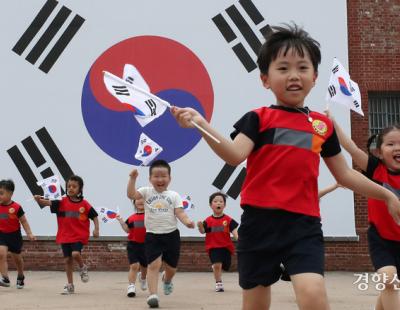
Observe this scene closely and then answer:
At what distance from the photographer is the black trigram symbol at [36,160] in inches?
563

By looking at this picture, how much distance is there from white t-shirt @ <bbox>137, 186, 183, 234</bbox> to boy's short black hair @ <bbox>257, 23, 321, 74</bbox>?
4.84 meters

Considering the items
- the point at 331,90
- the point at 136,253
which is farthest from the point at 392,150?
the point at 136,253

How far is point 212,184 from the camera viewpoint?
14.2 m

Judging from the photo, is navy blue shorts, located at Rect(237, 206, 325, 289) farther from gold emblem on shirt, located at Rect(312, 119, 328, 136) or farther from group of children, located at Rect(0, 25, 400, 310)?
gold emblem on shirt, located at Rect(312, 119, 328, 136)

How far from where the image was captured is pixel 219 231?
11.1m

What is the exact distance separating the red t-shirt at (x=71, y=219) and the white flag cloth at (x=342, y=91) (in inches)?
209

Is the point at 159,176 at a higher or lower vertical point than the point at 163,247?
higher

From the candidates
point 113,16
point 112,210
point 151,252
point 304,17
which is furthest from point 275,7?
point 151,252

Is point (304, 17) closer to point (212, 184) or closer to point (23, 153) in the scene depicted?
point (212, 184)

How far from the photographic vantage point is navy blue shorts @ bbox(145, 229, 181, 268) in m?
8.41

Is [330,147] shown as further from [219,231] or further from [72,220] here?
[219,231]

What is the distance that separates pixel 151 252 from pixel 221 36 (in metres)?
7.33

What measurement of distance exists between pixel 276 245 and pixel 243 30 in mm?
11346

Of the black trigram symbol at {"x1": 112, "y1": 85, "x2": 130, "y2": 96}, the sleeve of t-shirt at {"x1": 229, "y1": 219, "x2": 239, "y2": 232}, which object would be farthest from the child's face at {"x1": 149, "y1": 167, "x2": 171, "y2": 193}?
the black trigram symbol at {"x1": 112, "y1": 85, "x2": 130, "y2": 96}
